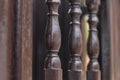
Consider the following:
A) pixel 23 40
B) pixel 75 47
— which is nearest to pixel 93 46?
pixel 75 47

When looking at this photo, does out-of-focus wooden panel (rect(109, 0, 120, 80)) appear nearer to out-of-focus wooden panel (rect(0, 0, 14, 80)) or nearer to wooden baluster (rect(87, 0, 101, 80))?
wooden baluster (rect(87, 0, 101, 80))

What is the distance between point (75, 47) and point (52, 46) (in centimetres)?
7

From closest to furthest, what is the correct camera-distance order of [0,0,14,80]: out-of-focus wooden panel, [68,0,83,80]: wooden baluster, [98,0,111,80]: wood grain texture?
[0,0,14,80]: out-of-focus wooden panel
[68,0,83,80]: wooden baluster
[98,0,111,80]: wood grain texture

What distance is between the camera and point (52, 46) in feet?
2.00

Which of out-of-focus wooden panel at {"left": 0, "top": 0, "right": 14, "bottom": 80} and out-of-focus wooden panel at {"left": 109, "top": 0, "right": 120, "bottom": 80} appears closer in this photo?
out-of-focus wooden panel at {"left": 0, "top": 0, "right": 14, "bottom": 80}

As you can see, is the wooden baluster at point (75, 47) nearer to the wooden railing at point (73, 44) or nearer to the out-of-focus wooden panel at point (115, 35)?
the wooden railing at point (73, 44)

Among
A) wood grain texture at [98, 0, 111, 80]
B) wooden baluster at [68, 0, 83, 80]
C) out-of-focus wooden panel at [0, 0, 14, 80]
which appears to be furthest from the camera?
wood grain texture at [98, 0, 111, 80]

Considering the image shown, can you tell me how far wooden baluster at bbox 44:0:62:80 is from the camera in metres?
0.60

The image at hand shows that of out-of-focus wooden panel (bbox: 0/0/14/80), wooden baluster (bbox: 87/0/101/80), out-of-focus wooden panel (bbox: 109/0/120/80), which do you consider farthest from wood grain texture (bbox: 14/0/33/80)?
out-of-focus wooden panel (bbox: 109/0/120/80)

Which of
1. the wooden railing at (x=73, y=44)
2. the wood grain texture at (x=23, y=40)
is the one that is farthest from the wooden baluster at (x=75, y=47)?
the wood grain texture at (x=23, y=40)

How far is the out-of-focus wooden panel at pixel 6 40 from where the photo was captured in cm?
55

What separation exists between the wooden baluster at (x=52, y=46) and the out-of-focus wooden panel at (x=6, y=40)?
84 millimetres

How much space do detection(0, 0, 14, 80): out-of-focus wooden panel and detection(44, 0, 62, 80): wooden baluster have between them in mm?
84

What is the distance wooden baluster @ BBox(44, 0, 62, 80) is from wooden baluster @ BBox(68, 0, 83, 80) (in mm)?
48
